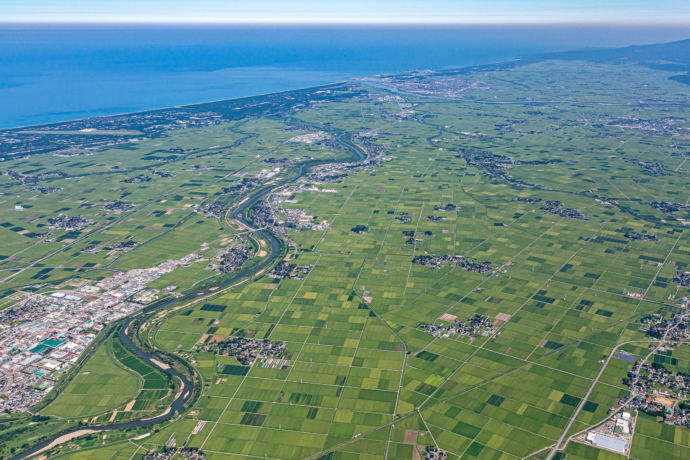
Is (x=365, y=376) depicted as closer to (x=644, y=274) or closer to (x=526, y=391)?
(x=526, y=391)

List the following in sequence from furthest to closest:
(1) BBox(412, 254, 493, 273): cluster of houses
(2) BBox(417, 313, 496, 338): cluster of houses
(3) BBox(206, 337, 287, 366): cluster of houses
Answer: (1) BBox(412, 254, 493, 273): cluster of houses → (2) BBox(417, 313, 496, 338): cluster of houses → (3) BBox(206, 337, 287, 366): cluster of houses

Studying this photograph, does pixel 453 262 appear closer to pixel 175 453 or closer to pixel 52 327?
pixel 175 453

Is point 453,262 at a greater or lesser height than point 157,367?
greater

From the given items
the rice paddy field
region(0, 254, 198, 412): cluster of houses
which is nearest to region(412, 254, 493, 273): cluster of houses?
the rice paddy field

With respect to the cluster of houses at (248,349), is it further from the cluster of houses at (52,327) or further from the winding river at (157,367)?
the cluster of houses at (52,327)

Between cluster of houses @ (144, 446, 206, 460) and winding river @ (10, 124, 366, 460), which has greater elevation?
winding river @ (10, 124, 366, 460)

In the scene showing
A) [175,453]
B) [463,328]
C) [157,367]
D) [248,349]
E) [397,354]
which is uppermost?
[463,328]

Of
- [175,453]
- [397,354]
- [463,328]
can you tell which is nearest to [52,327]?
[175,453]

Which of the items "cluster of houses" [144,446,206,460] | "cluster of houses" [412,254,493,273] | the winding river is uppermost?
"cluster of houses" [412,254,493,273]

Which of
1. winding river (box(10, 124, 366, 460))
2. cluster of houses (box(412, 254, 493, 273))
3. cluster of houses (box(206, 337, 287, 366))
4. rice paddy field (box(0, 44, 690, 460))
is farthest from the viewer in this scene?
cluster of houses (box(412, 254, 493, 273))

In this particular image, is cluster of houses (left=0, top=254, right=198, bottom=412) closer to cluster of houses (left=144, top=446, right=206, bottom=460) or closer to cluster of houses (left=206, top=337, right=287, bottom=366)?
cluster of houses (left=144, top=446, right=206, bottom=460)

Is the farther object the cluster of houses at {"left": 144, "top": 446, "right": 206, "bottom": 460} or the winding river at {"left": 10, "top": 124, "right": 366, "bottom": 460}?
the winding river at {"left": 10, "top": 124, "right": 366, "bottom": 460}
